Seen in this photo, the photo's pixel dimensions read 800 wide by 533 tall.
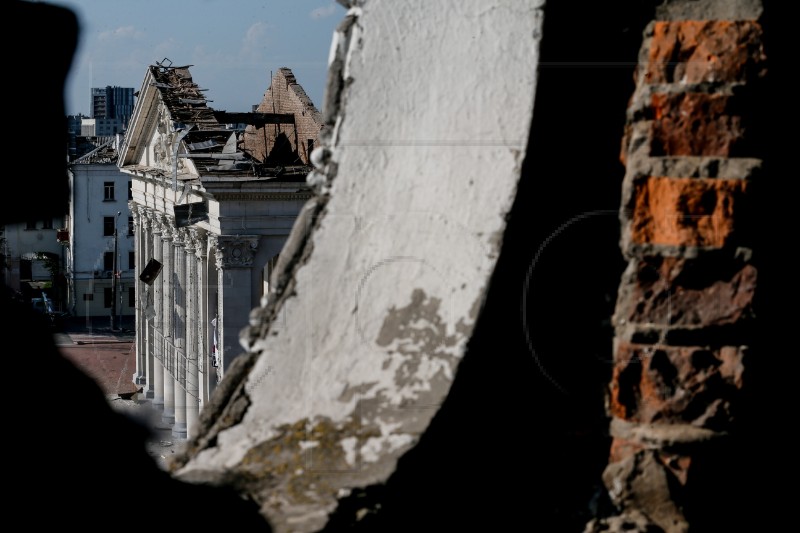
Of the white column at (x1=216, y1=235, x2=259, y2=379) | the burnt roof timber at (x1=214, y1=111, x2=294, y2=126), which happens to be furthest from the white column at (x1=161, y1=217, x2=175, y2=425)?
the white column at (x1=216, y1=235, x2=259, y2=379)

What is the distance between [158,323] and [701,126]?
37460mm

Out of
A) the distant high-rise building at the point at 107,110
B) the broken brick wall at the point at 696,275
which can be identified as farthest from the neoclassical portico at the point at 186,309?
the broken brick wall at the point at 696,275

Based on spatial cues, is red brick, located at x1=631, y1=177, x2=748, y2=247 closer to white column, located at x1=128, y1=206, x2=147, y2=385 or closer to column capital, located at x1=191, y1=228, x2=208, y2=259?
column capital, located at x1=191, y1=228, x2=208, y2=259

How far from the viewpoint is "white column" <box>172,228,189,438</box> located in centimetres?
3412

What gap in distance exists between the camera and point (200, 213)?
29.7 m

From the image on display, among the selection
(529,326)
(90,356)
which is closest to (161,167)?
(90,356)

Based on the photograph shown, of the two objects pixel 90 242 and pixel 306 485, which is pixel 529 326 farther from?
pixel 90 242

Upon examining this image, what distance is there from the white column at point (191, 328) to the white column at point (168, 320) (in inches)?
88.9

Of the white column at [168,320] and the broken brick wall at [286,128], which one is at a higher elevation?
the broken brick wall at [286,128]

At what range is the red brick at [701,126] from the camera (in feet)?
7.59

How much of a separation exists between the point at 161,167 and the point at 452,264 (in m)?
33.7

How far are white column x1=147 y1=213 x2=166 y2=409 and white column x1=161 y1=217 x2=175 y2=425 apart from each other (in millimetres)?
516

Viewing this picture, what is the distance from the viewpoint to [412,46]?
7.40ft

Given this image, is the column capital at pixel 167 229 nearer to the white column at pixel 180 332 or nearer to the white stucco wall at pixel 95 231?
the white column at pixel 180 332
